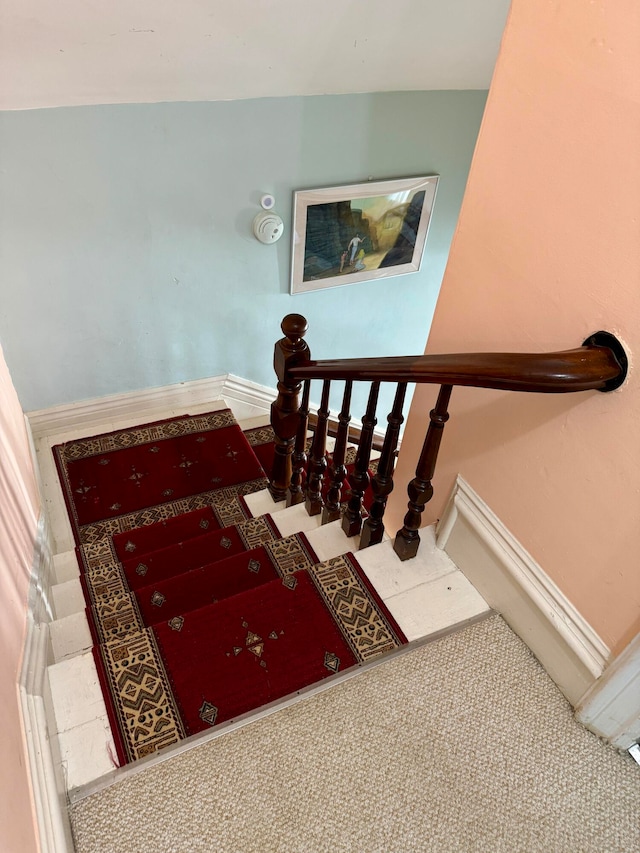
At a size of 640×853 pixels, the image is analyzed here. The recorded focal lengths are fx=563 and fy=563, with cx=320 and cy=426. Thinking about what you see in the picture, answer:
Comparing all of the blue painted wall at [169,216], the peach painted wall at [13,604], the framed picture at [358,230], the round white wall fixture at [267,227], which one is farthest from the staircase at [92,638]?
the framed picture at [358,230]

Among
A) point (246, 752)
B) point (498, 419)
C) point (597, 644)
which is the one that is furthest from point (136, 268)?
point (597, 644)

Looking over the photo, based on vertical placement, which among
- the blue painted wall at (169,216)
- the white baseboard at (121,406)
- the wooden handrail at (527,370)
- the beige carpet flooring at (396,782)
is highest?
the blue painted wall at (169,216)

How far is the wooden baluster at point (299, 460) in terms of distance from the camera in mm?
1983

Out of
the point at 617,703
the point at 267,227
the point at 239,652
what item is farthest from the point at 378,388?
the point at 267,227

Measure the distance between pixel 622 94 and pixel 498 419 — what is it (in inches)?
26.5

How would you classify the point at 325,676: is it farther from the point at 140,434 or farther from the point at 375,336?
the point at 375,336

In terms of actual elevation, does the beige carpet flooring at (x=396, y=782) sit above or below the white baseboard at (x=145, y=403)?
below

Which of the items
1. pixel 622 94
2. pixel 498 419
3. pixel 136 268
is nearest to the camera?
pixel 622 94

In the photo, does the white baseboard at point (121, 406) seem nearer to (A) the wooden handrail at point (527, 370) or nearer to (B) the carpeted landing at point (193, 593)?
(B) the carpeted landing at point (193, 593)

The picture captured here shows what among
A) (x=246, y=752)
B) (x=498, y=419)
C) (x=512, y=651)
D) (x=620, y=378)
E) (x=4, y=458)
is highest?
(x=620, y=378)

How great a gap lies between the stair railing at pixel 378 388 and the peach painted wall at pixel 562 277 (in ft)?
0.32

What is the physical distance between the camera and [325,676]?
1.35m

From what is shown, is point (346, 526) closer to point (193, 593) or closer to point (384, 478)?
point (384, 478)

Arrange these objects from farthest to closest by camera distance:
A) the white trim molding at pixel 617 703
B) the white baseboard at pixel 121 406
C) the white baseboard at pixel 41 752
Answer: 1. the white baseboard at pixel 121 406
2. the white trim molding at pixel 617 703
3. the white baseboard at pixel 41 752
